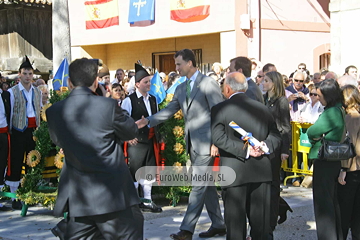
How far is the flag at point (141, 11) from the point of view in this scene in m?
19.8

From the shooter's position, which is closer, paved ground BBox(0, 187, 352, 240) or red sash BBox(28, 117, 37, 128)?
paved ground BBox(0, 187, 352, 240)

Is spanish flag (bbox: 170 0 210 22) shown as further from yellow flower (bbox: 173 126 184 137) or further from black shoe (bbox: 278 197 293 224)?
black shoe (bbox: 278 197 293 224)

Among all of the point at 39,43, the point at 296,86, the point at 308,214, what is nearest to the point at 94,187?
the point at 308,214

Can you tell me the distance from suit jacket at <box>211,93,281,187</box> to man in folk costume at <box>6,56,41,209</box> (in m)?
4.19

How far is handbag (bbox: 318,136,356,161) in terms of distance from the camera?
211 inches

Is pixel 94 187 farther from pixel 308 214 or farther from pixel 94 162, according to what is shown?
pixel 308 214

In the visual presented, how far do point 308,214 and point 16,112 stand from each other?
4.58 metres

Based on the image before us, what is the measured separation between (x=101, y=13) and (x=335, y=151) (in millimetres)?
17694

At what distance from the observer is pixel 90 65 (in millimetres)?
4348

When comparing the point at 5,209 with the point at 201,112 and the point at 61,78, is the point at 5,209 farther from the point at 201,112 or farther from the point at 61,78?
the point at 201,112

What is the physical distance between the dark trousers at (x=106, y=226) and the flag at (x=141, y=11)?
52.9 ft

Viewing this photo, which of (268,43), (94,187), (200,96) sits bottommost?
(94,187)

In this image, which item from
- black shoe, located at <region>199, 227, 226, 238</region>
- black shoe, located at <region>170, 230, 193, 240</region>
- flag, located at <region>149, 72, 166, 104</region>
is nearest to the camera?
black shoe, located at <region>170, 230, 193, 240</region>

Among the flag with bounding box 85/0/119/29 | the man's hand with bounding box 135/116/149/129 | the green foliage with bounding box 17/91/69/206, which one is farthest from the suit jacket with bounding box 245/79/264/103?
the flag with bounding box 85/0/119/29
